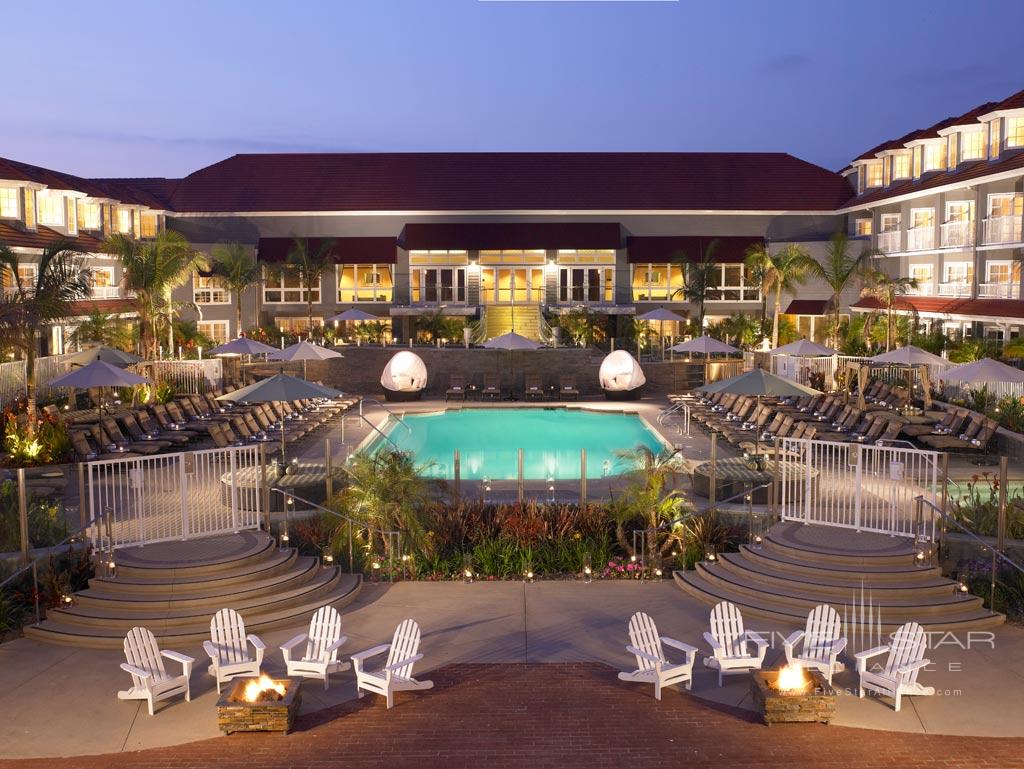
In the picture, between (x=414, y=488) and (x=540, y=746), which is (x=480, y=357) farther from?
(x=540, y=746)

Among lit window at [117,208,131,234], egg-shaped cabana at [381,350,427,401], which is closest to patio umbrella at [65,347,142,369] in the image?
egg-shaped cabana at [381,350,427,401]

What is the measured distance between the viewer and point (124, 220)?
4297cm

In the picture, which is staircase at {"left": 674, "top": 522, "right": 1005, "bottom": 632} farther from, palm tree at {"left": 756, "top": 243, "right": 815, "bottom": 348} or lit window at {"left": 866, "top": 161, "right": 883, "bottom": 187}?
lit window at {"left": 866, "top": 161, "right": 883, "bottom": 187}

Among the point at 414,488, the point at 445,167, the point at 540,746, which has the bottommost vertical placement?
the point at 540,746

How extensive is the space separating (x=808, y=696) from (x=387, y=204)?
39.9 meters

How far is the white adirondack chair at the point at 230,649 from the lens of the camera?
1049 centimetres

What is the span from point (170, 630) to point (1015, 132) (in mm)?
31185

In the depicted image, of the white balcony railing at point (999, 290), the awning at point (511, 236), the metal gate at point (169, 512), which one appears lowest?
the metal gate at point (169, 512)

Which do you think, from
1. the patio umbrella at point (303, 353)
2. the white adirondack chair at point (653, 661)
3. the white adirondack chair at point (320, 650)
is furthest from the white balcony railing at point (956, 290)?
the white adirondack chair at point (320, 650)

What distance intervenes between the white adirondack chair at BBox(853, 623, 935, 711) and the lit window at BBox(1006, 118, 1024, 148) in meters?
27.4

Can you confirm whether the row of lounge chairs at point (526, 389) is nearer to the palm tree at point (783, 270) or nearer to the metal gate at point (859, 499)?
the palm tree at point (783, 270)

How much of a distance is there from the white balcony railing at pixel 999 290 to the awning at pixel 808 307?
985 centimetres

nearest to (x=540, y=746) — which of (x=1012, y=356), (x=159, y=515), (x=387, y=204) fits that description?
(x=159, y=515)

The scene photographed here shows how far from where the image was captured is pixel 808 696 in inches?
381
